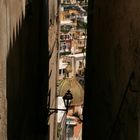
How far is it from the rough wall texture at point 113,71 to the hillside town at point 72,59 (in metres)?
0.68

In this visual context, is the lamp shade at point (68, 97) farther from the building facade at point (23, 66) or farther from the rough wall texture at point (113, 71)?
the building facade at point (23, 66)

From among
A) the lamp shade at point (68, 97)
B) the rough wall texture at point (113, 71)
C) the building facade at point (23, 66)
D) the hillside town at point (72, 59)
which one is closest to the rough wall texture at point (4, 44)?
the building facade at point (23, 66)

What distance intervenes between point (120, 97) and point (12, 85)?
5.27ft

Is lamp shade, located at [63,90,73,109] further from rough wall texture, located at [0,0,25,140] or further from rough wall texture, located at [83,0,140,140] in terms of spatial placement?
rough wall texture, located at [0,0,25,140]

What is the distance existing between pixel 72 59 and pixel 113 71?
1932 inches

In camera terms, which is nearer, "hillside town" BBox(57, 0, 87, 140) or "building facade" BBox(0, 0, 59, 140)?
"building facade" BBox(0, 0, 59, 140)

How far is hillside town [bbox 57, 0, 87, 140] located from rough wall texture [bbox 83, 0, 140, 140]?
0.68 metres

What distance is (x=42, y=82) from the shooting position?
13875mm

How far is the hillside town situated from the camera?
12.9 metres

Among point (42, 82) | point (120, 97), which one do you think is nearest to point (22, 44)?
point (120, 97)

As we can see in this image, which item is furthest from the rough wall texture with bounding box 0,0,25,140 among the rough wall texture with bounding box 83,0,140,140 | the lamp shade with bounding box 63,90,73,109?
the lamp shade with bounding box 63,90,73,109

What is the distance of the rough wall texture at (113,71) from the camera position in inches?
278

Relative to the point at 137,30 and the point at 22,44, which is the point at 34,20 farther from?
the point at 137,30

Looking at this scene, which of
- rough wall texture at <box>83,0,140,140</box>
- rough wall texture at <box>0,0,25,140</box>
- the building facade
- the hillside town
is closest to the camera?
rough wall texture at <box>0,0,25,140</box>
